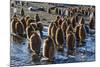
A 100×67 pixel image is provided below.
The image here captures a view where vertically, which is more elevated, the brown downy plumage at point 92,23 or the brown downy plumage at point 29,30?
the brown downy plumage at point 92,23

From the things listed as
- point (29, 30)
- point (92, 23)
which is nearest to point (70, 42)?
point (92, 23)

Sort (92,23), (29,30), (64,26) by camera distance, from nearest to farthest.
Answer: (29,30) → (64,26) → (92,23)

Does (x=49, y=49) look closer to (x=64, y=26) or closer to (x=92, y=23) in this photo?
(x=64, y=26)

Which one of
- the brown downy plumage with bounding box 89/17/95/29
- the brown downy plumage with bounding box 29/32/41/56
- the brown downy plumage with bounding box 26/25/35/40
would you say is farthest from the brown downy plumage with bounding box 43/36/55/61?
the brown downy plumage with bounding box 89/17/95/29

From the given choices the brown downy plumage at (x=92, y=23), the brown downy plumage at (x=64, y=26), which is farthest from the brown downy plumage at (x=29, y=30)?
the brown downy plumage at (x=92, y=23)

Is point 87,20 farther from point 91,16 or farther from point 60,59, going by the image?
point 60,59

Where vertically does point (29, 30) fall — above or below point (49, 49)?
above

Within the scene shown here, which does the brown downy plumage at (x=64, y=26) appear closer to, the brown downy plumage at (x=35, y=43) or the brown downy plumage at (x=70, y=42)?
the brown downy plumage at (x=70, y=42)

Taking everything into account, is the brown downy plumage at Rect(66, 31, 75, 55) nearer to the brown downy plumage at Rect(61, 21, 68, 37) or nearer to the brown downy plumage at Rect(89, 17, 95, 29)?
Result: the brown downy plumage at Rect(61, 21, 68, 37)

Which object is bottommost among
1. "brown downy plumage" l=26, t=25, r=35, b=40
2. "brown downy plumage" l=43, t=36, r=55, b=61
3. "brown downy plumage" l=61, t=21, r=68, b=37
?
"brown downy plumage" l=43, t=36, r=55, b=61
